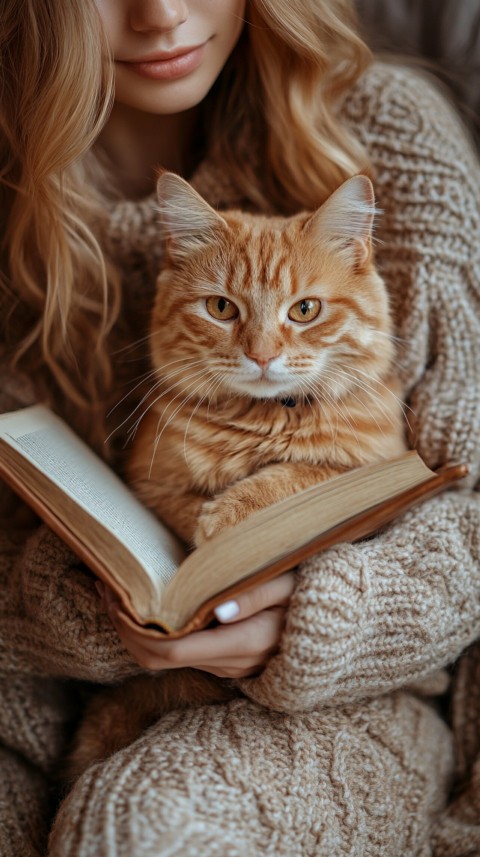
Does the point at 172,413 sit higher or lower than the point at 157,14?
lower

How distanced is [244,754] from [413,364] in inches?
28.6

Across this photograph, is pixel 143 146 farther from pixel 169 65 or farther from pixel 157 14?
pixel 157 14

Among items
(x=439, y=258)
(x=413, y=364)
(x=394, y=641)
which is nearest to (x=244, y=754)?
(x=394, y=641)

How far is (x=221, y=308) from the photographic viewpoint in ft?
4.03

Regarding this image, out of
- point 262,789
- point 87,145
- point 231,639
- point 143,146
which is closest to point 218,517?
point 231,639

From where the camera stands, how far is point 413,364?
1.41 metres

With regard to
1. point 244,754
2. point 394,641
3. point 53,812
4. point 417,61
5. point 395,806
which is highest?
point 417,61

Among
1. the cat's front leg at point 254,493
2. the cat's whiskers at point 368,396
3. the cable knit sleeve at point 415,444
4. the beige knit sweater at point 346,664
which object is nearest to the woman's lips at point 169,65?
the beige knit sweater at point 346,664

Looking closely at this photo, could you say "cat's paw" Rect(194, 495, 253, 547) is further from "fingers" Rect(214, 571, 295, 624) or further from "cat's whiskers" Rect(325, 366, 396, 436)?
"cat's whiskers" Rect(325, 366, 396, 436)

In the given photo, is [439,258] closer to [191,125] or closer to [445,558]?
[445,558]

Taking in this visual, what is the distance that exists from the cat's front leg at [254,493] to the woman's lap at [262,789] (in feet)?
0.99

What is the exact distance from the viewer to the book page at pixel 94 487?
1.02 m

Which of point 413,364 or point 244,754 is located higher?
point 413,364

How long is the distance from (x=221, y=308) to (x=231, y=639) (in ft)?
1.67
